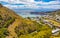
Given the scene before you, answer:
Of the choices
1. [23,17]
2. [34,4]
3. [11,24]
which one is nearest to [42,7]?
[34,4]

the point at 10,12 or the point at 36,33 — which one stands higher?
the point at 10,12

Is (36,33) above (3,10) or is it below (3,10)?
below

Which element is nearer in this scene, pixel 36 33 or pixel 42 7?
pixel 36 33

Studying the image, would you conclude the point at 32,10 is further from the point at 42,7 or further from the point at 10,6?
the point at 10,6

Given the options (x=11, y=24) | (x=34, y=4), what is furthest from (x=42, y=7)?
(x=11, y=24)

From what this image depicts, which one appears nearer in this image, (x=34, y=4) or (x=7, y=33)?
(x=7, y=33)

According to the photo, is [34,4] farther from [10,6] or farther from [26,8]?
[10,6]
